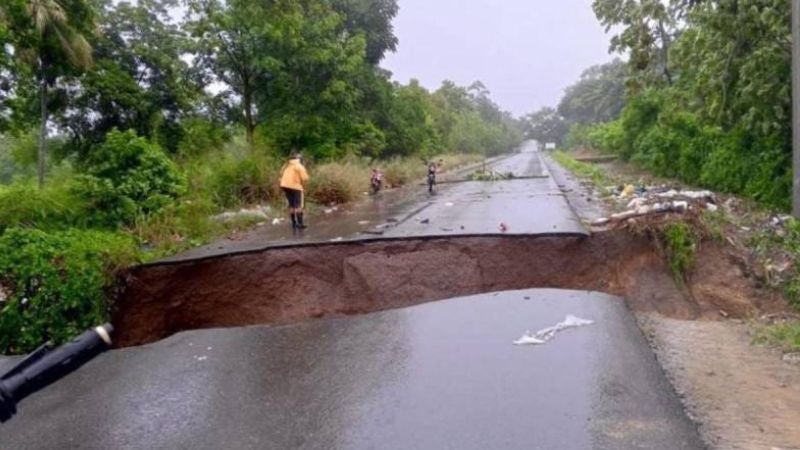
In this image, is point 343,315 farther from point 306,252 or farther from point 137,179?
point 137,179

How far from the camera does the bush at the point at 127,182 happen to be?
36.0ft

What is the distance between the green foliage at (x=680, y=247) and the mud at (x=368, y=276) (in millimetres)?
113

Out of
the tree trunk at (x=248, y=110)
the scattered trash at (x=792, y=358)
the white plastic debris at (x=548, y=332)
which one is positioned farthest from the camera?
the tree trunk at (x=248, y=110)

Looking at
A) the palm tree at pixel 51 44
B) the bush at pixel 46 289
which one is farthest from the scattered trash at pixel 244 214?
the palm tree at pixel 51 44

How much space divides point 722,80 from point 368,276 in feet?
28.4

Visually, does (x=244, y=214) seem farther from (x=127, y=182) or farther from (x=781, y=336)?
(x=781, y=336)

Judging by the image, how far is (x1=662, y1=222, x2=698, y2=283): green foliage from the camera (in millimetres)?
8411

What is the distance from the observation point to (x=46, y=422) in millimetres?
5184

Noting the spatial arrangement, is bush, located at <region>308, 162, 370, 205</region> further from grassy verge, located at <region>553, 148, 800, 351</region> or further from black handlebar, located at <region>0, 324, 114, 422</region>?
black handlebar, located at <region>0, 324, 114, 422</region>

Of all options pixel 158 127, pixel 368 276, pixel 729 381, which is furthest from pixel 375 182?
pixel 729 381

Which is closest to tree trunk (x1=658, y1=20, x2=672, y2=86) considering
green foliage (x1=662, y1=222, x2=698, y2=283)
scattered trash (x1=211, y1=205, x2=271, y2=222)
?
green foliage (x1=662, y1=222, x2=698, y2=283)

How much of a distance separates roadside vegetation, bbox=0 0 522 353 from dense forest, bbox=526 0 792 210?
301 inches

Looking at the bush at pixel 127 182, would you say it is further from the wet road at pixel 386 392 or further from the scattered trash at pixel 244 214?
Answer: the wet road at pixel 386 392

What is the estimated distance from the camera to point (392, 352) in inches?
235
